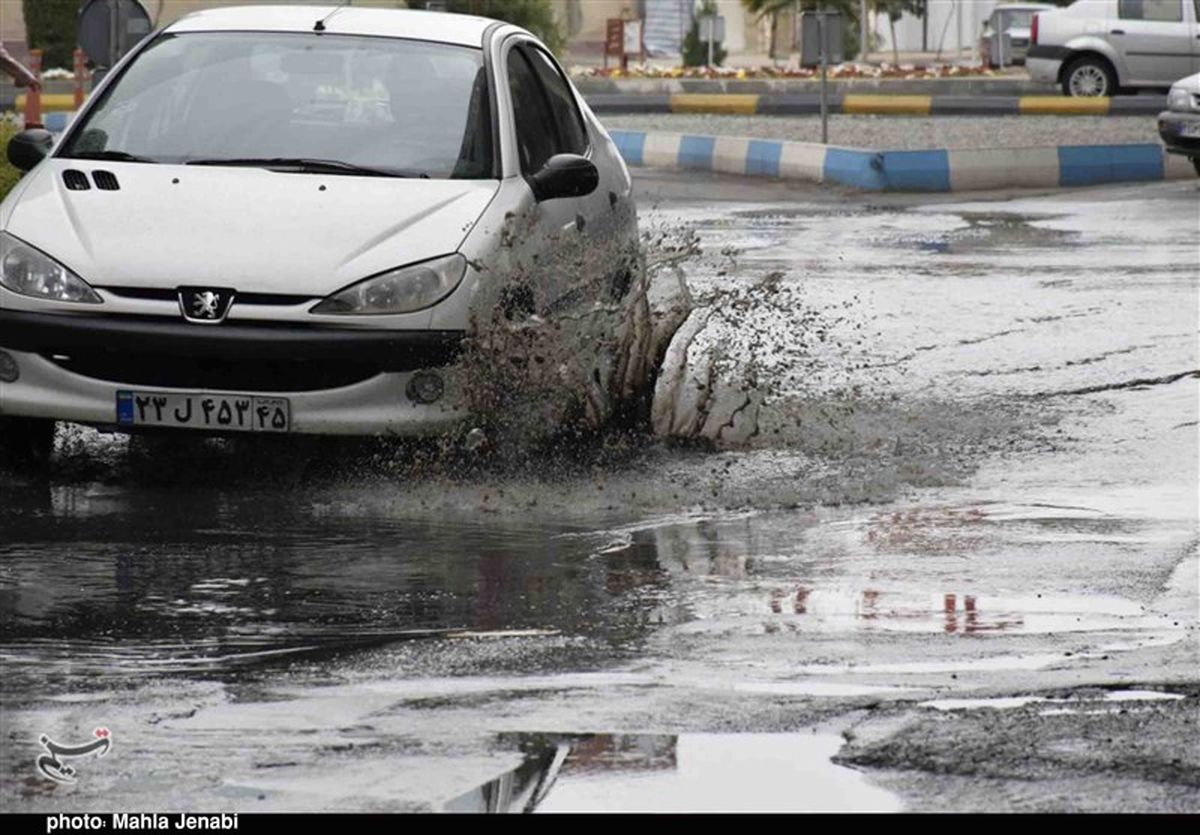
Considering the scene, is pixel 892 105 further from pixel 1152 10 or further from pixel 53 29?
pixel 53 29

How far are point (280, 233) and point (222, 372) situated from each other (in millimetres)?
495

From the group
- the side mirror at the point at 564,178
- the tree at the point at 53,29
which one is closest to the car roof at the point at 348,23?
the side mirror at the point at 564,178

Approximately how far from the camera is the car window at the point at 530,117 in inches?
381

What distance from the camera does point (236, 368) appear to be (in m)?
8.39

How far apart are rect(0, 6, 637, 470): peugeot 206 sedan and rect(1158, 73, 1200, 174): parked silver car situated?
47.1ft

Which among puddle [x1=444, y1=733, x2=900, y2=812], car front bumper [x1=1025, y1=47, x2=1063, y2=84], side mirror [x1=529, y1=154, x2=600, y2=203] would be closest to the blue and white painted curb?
car front bumper [x1=1025, y1=47, x2=1063, y2=84]

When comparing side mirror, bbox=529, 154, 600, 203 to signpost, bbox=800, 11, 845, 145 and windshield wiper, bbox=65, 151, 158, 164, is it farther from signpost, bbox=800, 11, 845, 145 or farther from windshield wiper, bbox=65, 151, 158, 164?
signpost, bbox=800, 11, 845, 145

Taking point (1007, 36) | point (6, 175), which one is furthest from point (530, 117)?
point (1007, 36)

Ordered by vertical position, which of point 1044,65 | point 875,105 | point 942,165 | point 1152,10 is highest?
point 1152,10

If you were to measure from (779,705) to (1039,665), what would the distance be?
822 millimetres

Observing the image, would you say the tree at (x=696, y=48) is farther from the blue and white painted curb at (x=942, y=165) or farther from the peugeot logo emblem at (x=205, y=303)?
the peugeot logo emblem at (x=205, y=303)

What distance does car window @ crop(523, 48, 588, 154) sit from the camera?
34.0ft
